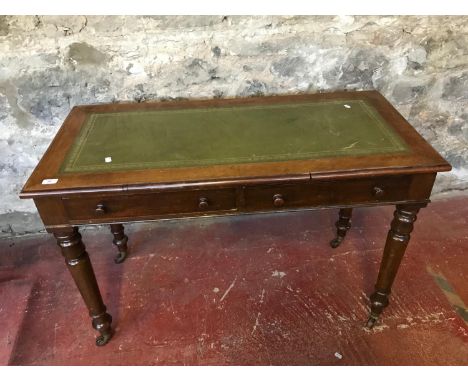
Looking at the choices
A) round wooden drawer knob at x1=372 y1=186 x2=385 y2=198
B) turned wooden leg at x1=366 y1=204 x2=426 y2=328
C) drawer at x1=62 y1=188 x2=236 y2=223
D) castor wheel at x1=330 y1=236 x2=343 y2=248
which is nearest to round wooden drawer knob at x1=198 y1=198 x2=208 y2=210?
drawer at x1=62 y1=188 x2=236 y2=223

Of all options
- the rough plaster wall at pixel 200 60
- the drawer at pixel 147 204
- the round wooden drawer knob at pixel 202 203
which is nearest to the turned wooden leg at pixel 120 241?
the rough plaster wall at pixel 200 60

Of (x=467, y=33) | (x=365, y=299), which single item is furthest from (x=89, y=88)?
(x=467, y=33)

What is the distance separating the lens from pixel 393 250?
1742 mm

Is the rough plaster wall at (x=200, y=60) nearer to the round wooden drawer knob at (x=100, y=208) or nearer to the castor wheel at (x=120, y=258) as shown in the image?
the castor wheel at (x=120, y=258)

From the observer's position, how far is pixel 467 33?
2127 mm

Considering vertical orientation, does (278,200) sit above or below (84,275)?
above

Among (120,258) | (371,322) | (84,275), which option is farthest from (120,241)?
(371,322)

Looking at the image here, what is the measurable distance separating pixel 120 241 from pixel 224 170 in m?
1.26

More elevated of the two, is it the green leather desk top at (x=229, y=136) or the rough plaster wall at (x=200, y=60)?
the rough plaster wall at (x=200, y=60)

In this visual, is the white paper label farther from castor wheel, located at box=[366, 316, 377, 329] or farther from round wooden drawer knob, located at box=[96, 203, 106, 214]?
castor wheel, located at box=[366, 316, 377, 329]

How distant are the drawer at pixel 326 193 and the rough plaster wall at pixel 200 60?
35.0 inches

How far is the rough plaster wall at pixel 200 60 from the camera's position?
6.30ft

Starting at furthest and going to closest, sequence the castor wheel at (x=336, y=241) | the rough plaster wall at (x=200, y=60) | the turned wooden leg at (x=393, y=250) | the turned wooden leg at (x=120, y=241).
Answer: the castor wheel at (x=336, y=241), the turned wooden leg at (x=120, y=241), the rough plaster wall at (x=200, y=60), the turned wooden leg at (x=393, y=250)

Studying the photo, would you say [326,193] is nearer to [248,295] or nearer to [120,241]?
[248,295]
